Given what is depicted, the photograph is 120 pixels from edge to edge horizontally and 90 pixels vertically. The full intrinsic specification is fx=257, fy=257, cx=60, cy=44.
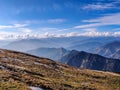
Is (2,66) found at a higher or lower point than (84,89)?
higher

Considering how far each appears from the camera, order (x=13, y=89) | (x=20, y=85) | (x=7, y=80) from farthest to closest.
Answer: (x=7, y=80), (x=20, y=85), (x=13, y=89)

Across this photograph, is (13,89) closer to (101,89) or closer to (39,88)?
(39,88)

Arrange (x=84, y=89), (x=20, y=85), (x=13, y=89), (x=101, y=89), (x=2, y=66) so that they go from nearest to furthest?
(x=13, y=89)
(x=20, y=85)
(x=84, y=89)
(x=101, y=89)
(x=2, y=66)

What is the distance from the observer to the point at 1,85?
4294cm

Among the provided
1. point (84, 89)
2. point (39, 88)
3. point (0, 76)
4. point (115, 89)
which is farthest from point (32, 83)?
point (115, 89)

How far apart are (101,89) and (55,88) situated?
15.6 meters

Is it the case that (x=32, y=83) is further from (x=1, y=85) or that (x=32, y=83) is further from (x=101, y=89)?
(x=101, y=89)

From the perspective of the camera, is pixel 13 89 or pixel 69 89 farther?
pixel 69 89

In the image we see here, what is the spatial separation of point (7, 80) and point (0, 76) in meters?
3.15

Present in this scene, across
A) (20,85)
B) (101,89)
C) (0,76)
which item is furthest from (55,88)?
(101,89)

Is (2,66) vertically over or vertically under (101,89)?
over

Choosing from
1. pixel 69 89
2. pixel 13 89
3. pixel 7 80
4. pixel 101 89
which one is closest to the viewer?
pixel 13 89

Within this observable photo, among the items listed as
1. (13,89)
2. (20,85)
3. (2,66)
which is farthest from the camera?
(2,66)

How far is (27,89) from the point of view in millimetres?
42781
